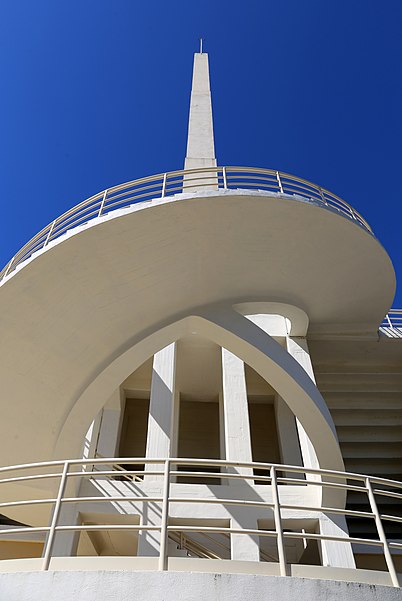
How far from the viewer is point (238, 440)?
35.4 ft

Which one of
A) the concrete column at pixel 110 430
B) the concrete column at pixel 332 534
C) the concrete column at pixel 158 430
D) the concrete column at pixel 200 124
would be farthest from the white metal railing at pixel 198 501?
the concrete column at pixel 200 124

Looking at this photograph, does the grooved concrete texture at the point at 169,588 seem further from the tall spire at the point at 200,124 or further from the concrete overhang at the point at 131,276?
the tall spire at the point at 200,124

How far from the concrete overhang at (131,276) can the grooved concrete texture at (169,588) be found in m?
4.22

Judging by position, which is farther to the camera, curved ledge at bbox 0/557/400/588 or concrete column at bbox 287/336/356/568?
concrete column at bbox 287/336/356/568

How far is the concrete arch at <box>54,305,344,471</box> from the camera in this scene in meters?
8.08

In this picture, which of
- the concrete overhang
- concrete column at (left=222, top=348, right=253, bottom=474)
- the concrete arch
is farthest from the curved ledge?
concrete column at (left=222, top=348, right=253, bottom=474)

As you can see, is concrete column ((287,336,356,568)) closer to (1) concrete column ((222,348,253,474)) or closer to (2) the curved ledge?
(1) concrete column ((222,348,253,474))

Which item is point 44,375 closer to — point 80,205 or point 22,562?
point 80,205

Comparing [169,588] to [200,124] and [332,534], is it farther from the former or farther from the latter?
[200,124]

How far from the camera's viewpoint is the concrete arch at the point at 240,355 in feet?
26.5

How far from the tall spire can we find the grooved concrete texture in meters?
15.2

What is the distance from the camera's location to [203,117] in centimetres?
1977

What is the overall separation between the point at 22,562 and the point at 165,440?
265 inches

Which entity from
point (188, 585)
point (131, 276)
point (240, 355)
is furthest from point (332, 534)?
point (188, 585)
